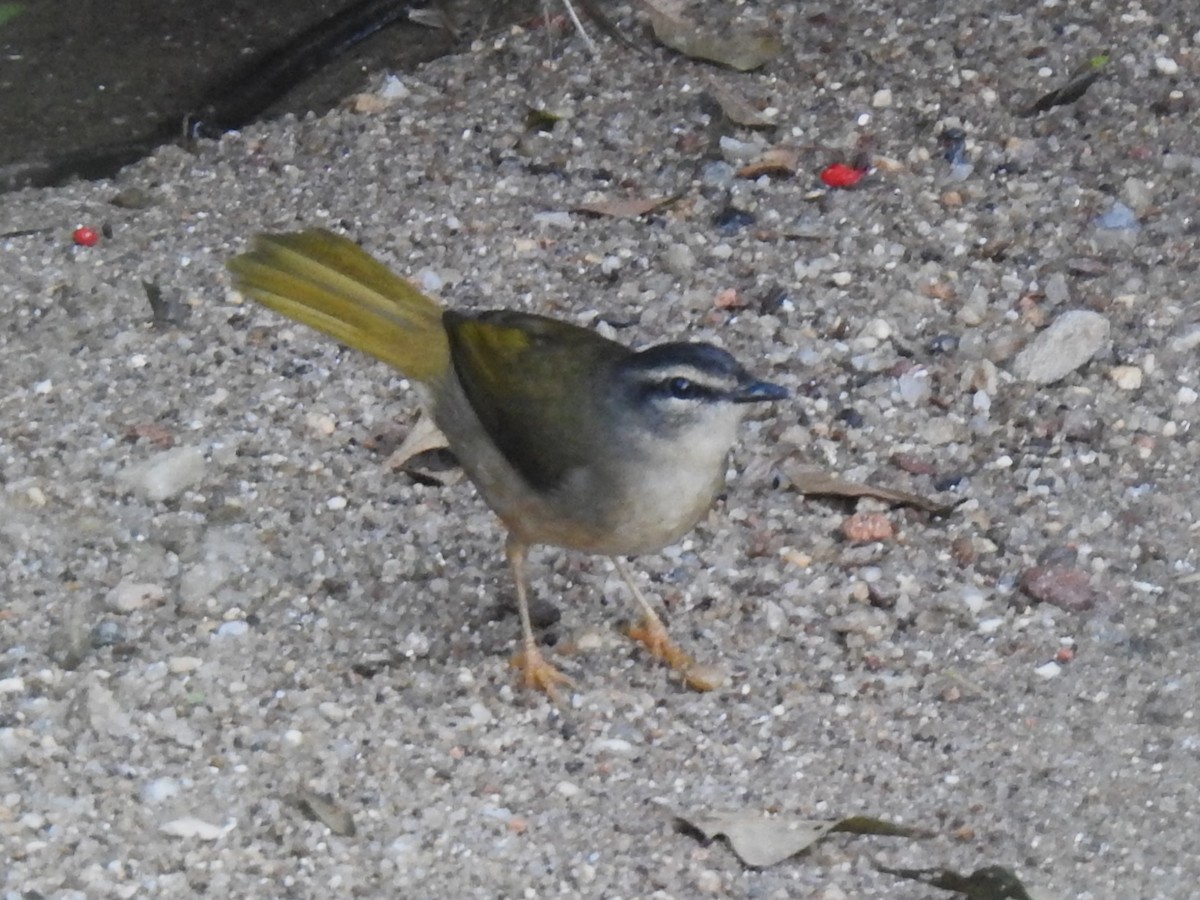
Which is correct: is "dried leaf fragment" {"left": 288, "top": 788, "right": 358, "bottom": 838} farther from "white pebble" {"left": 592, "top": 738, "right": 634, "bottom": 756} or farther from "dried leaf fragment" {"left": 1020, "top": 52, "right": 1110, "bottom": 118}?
"dried leaf fragment" {"left": 1020, "top": 52, "right": 1110, "bottom": 118}

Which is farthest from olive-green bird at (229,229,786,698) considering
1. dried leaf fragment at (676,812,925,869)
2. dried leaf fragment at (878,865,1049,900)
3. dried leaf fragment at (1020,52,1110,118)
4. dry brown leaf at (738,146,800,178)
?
dried leaf fragment at (1020,52,1110,118)

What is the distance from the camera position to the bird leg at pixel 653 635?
5.17 meters

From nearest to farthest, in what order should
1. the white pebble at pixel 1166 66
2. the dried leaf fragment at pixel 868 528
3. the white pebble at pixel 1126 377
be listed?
1. the dried leaf fragment at pixel 868 528
2. the white pebble at pixel 1126 377
3. the white pebble at pixel 1166 66

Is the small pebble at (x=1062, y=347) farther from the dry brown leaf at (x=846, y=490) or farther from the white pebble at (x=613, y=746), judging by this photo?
the white pebble at (x=613, y=746)

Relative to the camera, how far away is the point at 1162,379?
619cm

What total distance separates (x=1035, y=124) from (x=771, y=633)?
9.44ft

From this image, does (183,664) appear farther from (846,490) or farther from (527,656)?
(846,490)

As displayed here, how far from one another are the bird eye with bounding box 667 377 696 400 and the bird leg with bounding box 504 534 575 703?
0.72m

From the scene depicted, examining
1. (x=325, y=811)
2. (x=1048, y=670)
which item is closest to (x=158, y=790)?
(x=325, y=811)

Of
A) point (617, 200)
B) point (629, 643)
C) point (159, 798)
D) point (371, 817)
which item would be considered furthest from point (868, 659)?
point (617, 200)

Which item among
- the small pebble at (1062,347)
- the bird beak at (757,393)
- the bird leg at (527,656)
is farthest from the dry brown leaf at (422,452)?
the small pebble at (1062,347)

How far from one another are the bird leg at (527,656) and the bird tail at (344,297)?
Result: 562 millimetres

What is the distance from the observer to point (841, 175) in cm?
700

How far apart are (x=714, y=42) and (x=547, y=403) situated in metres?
3.03
